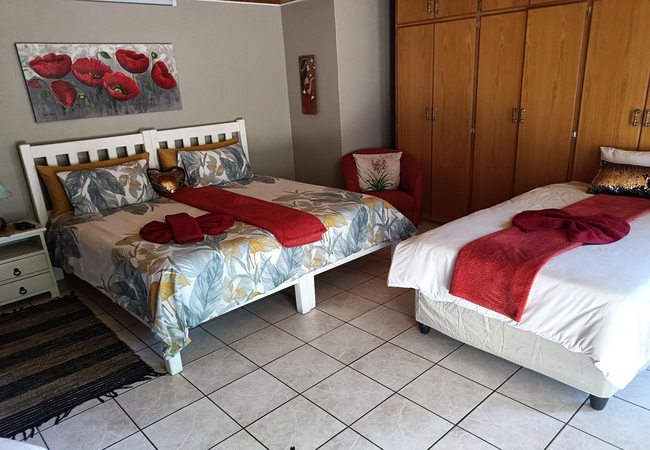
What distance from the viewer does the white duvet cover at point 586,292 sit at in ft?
6.07

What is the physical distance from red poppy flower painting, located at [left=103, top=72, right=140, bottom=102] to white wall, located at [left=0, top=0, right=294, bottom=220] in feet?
0.62

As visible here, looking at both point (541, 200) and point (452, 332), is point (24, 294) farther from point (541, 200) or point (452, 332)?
point (541, 200)

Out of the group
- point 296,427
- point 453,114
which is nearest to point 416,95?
point 453,114

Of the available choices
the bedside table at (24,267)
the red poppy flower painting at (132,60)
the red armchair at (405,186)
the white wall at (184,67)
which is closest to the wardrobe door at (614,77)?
the red armchair at (405,186)

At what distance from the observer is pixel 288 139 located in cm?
521

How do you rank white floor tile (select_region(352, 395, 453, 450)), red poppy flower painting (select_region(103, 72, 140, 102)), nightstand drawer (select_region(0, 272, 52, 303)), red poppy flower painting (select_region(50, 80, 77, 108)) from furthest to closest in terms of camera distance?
red poppy flower painting (select_region(103, 72, 140, 102)) → red poppy flower painting (select_region(50, 80, 77, 108)) → nightstand drawer (select_region(0, 272, 52, 303)) → white floor tile (select_region(352, 395, 453, 450))

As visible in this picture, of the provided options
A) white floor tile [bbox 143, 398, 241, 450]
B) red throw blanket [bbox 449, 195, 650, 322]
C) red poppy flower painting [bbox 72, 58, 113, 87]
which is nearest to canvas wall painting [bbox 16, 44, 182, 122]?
red poppy flower painting [bbox 72, 58, 113, 87]

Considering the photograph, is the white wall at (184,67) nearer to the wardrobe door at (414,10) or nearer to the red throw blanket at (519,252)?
the wardrobe door at (414,10)

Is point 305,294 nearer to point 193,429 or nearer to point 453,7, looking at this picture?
point 193,429

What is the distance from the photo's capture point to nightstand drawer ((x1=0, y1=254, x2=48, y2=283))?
322cm

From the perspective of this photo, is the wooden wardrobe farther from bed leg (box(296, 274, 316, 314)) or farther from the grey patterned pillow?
the grey patterned pillow

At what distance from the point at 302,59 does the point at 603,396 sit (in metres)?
3.93

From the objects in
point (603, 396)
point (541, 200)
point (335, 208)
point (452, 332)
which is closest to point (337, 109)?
point (335, 208)

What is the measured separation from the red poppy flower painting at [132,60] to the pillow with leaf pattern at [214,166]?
770 mm
